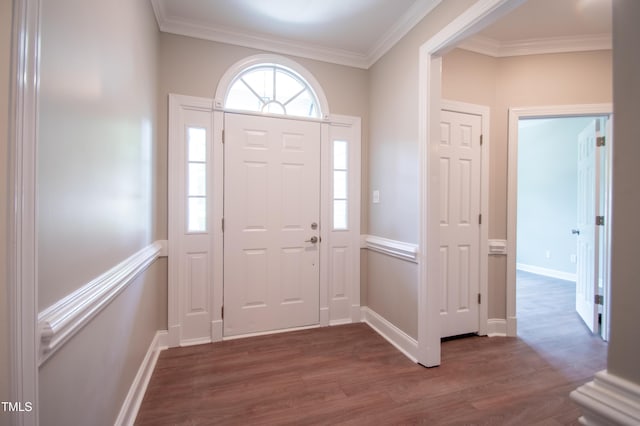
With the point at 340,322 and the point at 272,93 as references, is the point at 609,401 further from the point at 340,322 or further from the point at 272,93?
the point at 272,93

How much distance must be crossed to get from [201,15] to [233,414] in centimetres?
290

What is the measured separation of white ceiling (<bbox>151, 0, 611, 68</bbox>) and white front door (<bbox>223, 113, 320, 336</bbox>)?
735 millimetres

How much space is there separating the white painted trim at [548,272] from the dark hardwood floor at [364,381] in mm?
2633

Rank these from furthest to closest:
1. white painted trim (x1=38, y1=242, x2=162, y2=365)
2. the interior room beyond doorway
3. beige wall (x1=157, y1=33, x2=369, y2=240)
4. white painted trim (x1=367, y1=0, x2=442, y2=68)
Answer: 1. the interior room beyond doorway
2. beige wall (x1=157, y1=33, x2=369, y2=240)
3. white painted trim (x1=367, y1=0, x2=442, y2=68)
4. white painted trim (x1=38, y1=242, x2=162, y2=365)

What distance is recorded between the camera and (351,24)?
239cm

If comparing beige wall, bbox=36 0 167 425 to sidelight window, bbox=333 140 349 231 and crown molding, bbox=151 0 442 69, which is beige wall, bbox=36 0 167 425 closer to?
crown molding, bbox=151 0 442 69

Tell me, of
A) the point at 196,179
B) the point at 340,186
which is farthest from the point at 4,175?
the point at 340,186

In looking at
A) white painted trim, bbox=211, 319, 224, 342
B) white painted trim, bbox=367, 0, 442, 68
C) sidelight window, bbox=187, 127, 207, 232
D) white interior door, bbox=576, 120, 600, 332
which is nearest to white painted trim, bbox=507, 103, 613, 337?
white interior door, bbox=576, 120, 600, 332

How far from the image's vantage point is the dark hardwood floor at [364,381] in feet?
5.25

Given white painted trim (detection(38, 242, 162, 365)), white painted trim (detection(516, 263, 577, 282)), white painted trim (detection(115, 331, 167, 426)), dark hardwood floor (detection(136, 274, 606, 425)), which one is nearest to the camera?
white painted trim (detection(38, 242, 162, 365))

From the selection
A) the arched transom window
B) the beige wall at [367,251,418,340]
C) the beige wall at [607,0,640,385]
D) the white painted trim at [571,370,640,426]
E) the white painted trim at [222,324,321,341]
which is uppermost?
the arched transom window

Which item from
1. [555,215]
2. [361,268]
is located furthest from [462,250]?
[555,215]

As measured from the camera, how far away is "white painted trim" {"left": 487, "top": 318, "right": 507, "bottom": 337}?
8.63 feet

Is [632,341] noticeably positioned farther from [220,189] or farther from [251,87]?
[251,87]
